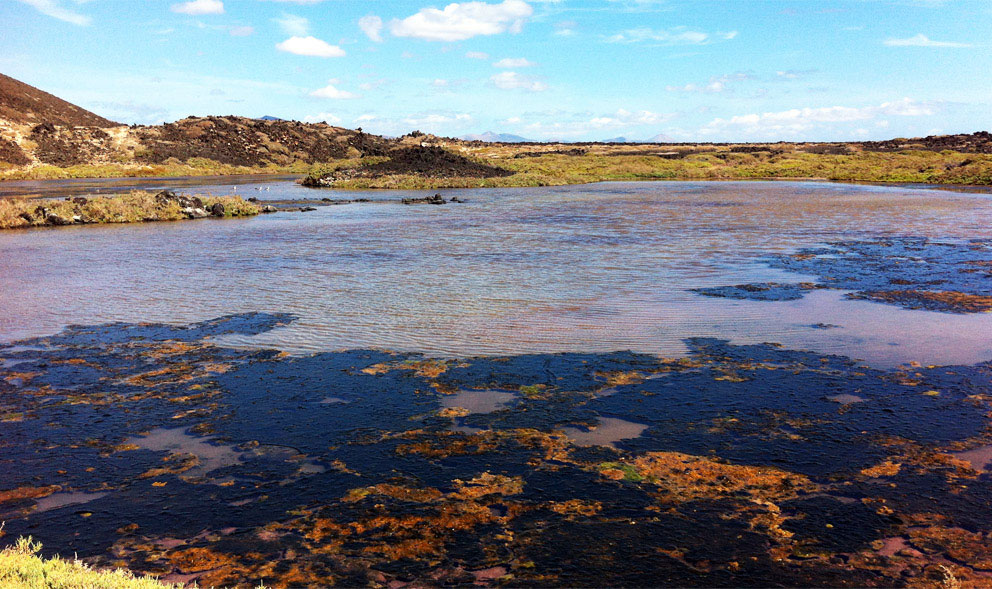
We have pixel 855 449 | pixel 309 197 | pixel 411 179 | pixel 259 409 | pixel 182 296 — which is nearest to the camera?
pixel 855 449

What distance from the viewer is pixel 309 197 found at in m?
51.7

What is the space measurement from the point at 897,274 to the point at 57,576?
60.7 ft

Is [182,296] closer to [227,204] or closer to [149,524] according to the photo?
[149,524]

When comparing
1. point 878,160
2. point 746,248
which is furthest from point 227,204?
point 878,160

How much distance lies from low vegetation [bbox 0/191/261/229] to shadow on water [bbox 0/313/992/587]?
25.4 meters

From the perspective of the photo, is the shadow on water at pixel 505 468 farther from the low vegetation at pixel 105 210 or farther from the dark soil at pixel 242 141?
the dark soil at pixel 242 141

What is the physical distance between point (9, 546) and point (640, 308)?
35.2 ft

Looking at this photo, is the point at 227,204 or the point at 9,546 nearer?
the point at 9,546

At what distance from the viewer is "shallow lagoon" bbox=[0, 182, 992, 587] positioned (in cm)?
557

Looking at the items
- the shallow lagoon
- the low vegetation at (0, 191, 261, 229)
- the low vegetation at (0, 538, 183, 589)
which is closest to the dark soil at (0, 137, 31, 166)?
the low vegetation at (0, 191, 261, 229)

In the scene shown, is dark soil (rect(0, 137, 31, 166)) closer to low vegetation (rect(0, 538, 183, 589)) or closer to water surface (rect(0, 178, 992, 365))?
water surface (rect(0, 178, 992, 365))

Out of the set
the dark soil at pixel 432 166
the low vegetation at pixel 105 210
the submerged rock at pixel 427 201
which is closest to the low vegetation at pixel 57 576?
the low vegetation at pixel 105 210

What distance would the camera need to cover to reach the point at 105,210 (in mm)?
33500

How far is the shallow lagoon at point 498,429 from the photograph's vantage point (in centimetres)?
557
